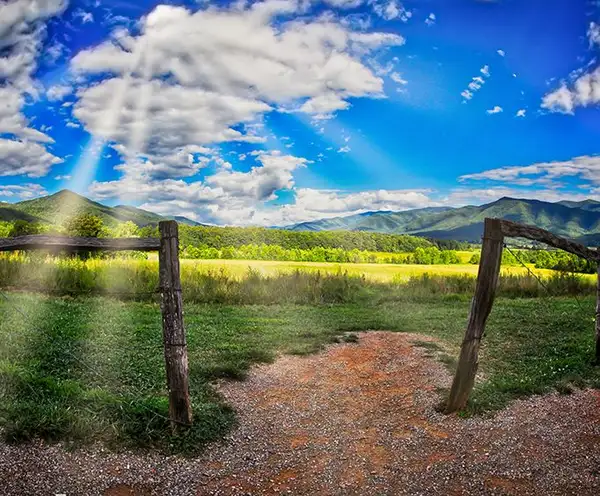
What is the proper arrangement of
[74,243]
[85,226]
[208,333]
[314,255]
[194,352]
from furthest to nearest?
[314,255] < [85,226] < [208,333] < [194,352] < [74,243]

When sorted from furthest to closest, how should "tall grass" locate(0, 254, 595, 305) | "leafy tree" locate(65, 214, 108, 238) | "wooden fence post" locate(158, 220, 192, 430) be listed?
"leafy tree" locate(65, 214, 108, 238), "tall grass" locate(0, 254, 595, 305), "wooden fence post" locate(158, 220, 192, 430)

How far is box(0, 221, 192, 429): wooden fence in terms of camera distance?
5.98 meters

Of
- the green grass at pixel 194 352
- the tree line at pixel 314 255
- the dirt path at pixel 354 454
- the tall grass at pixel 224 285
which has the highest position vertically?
the tree line at pixel 314 255

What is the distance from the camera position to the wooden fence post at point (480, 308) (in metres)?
7.04

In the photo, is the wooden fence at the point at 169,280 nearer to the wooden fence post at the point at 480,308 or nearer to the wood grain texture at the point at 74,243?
the wood grain texture at the point at 74,243

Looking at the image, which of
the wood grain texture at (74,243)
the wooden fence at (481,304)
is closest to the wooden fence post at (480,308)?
the wooden fence at (481,304)

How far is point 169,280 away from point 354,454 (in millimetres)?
3035

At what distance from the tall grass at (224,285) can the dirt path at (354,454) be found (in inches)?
400

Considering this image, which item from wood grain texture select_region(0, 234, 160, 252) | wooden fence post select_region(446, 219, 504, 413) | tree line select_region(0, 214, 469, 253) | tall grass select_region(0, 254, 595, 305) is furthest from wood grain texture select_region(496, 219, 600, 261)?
tree line select_region(0, 214, 469, 253)

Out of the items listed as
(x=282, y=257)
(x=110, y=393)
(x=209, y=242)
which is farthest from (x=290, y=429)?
(x=209, y=242)

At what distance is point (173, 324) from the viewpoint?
6023 millimetres

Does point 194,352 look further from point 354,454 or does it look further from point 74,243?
point 354,454

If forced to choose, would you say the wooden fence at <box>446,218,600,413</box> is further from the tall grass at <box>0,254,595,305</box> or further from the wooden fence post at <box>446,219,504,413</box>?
the tall grass at <box>0,254,595,305</box>

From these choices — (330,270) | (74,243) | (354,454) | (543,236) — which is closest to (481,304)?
(543,236)
